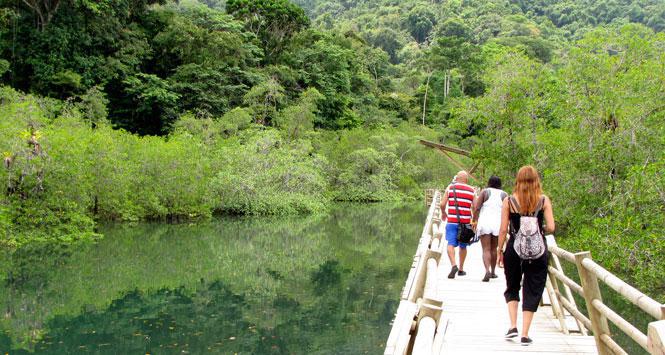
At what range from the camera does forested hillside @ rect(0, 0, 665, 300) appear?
14.6 meters

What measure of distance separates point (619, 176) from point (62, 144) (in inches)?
713

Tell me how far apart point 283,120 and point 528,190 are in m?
38.2

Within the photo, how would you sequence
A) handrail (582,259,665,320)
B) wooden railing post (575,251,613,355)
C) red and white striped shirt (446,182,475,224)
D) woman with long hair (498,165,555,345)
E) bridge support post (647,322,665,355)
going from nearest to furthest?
bridge support post (647,322,665,355), handrail (582,259,665,320), wooden railing post (575,251,613,355), woman with long hair (498,165,555,345), red and white striped shirt (446,182,475,224)

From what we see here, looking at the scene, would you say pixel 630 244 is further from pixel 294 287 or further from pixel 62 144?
pixel 62 144

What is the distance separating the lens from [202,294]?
15008mm

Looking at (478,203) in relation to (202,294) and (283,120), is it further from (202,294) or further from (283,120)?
(283,120)

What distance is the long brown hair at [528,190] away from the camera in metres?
5.26

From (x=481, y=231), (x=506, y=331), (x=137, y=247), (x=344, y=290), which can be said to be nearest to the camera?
(x=506, y=331)

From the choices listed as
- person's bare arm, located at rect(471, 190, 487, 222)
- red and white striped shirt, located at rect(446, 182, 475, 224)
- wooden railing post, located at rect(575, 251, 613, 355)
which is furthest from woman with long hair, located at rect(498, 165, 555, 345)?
red and white striped shirt, located at rect(446, 182, 475, 224)

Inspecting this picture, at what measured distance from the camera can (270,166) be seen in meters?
33.5

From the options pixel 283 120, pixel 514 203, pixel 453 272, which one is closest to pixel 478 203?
pixel 453 272

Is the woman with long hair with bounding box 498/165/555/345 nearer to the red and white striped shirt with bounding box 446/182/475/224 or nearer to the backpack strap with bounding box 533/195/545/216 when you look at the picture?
the backpack strap with bounding box 533/195/545/216

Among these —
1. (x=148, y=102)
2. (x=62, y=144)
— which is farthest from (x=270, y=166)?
(x=62, y=144)

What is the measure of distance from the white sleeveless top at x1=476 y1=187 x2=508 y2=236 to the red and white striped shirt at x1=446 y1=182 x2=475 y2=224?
0.26 m
